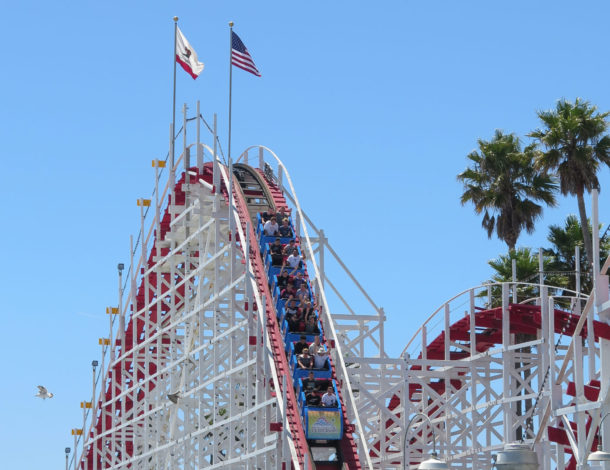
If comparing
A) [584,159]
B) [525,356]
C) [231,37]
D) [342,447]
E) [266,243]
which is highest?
[231,37]

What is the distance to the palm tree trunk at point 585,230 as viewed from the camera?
Answer: 122ft

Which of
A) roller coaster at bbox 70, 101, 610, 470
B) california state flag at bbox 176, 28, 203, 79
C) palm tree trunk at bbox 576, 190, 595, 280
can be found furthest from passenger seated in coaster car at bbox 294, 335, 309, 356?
california state flag at bbox 176, 28, 203, 79

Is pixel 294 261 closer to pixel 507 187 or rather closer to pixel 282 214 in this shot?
pixel 282 214

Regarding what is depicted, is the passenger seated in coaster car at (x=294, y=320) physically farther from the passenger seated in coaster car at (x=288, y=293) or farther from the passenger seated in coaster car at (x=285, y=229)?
the passenger seated in coaster car at (x=285, y=229)

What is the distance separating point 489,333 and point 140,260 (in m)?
11.9

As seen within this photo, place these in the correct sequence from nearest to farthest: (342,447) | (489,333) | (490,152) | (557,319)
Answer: (342,447)
(557,319)
(489,333)
(490,152)

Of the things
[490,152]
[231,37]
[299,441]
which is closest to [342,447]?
[299,441]

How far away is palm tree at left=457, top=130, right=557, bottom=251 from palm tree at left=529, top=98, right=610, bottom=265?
1.63 meters

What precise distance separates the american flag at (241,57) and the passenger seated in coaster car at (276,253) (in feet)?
24.4

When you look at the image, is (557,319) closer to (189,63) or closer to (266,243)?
(266,243)

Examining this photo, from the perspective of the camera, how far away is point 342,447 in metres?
26.0

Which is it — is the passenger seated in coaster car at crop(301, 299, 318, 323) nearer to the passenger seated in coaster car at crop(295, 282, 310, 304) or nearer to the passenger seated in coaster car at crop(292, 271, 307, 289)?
the passenger seated in coaster car at crop(295, 282, 310, 304)

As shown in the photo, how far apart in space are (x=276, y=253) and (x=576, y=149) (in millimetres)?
12574

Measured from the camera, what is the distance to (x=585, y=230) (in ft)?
123
